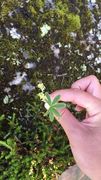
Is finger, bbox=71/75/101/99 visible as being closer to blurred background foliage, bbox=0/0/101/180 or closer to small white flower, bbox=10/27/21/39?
blurred background foliage, bbox=0/0/101/180

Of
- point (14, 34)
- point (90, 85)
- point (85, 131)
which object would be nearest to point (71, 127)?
point (85, 131)

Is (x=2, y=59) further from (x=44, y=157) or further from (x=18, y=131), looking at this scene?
(x=44, y=157)

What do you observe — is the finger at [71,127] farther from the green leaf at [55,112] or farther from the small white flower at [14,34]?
the small white flower at [14,34]

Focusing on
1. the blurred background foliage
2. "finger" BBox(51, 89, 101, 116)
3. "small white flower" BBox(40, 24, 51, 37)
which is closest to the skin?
"finger" BBox(51, 89, 101, 116)

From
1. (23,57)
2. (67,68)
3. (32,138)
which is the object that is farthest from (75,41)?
(32,138)

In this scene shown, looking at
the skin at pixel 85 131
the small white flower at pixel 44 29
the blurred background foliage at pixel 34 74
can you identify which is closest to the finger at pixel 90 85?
the skin at pixel 85 131
